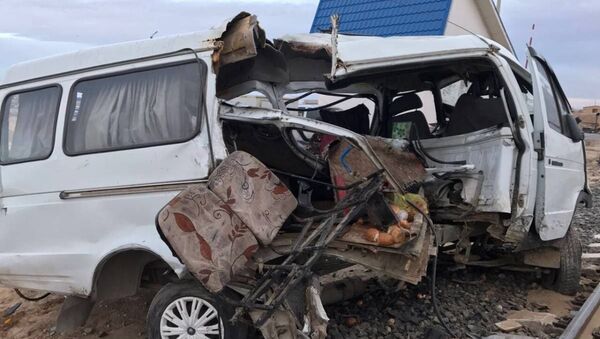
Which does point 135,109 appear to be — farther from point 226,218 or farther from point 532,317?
point 532,317

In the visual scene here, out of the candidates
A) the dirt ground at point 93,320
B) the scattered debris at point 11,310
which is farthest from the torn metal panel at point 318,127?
the scattered debris at point 11,310

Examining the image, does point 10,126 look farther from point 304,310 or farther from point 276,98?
point 304,310

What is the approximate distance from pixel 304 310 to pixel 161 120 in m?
1.78

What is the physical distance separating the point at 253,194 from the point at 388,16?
452 inches

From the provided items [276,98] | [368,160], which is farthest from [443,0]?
[368,160]

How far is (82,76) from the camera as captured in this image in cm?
450

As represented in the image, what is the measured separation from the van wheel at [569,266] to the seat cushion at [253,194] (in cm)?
325

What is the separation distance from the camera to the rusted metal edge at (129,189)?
3984 millimetres

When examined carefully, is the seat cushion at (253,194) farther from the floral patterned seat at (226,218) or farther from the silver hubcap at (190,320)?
the silver hubcap at (190,320)

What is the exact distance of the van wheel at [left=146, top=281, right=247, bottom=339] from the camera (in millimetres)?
3912

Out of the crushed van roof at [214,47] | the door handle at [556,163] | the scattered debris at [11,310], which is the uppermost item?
the crushed van roof at [214,47]

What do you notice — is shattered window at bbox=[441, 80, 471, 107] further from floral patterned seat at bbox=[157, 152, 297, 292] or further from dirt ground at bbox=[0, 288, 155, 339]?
dirt ground at bbox=[0, 288, 155, 339]

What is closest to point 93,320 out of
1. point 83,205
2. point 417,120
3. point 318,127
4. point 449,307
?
point 83,205

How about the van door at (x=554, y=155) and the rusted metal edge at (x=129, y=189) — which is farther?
the van door at (x=554, y=155)
